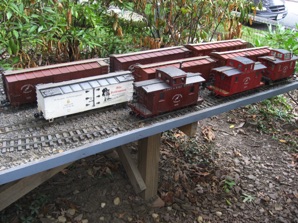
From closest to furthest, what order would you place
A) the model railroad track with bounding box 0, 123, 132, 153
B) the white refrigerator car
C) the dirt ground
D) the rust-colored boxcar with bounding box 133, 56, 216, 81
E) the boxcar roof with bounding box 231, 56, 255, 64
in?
the model railroad track with bounding box 0, 123, 132, 153
the white refrigerator car
the rust-colored boxcar with bounding box 133, 56, 216, 81
the boxcar roof with bounding box 231, 56, 255, 64
the dirt ground

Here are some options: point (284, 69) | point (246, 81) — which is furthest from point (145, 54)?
point (284, 69)

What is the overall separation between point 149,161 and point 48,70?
151cm

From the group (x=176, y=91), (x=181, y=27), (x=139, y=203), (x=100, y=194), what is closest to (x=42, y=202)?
(x=100, y=194)

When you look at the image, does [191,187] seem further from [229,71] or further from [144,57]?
[144,57]

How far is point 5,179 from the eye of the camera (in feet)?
7.89

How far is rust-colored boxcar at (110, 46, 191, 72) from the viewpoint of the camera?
12.4 ft

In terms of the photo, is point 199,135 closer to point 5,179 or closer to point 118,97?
point 118,97

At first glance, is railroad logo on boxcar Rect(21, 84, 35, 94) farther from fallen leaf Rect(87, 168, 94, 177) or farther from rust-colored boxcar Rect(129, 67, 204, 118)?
fallen leaf Rect(87, 168, 94, 177)

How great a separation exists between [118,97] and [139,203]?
1651 millimetres

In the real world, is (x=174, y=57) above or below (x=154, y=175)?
above

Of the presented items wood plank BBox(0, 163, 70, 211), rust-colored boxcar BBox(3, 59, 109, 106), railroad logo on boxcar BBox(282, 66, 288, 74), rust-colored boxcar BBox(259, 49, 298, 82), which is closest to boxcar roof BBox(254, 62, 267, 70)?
rust-colored boxcar BBox(259, 49, 298, 82)

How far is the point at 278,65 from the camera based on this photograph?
418 cm

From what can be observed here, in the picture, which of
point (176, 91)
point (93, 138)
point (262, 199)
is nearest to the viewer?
point (93, 138)

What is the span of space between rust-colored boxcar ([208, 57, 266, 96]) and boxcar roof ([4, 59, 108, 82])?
1.26 metres
